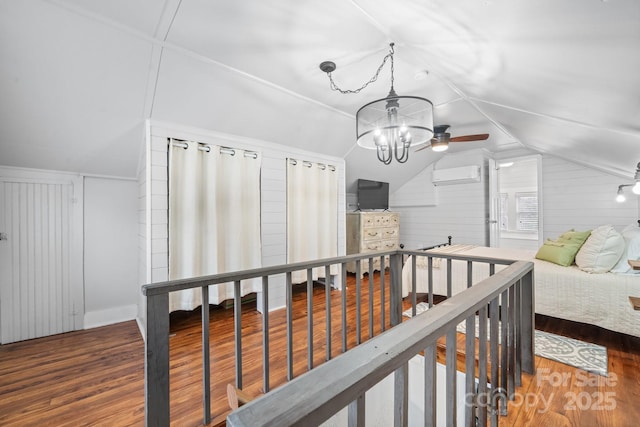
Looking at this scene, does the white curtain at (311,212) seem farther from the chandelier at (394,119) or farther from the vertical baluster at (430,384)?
the vertical baluster at (430,384)

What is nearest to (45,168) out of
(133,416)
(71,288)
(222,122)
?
(71,288)

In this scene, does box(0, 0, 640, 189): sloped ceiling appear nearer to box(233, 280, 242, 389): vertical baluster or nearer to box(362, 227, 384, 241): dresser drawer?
box(233, 280, 242, 389): vertical baluster

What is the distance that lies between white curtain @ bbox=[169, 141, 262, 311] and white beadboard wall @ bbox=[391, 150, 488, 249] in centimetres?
381

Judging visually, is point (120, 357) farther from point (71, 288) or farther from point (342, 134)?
point (342, 134)

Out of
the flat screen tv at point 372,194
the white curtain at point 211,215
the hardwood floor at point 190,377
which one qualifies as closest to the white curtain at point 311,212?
the white curtain at point 211,215

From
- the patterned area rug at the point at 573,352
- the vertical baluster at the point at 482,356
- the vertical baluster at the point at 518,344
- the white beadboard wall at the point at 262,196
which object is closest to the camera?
the vertical baluster at the point at 482,356

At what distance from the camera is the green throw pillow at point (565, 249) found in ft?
8.80

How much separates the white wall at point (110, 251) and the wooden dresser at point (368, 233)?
10.4 feet

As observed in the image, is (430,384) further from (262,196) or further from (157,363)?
(262,196)

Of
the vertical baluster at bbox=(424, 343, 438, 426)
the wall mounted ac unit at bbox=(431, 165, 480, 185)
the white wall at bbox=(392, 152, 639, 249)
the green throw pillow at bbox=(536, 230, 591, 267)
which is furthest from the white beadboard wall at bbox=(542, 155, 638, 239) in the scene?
the vertical baluster at bbox=(424, 343, 438, 426)

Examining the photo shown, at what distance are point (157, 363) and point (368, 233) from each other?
3.80 meters

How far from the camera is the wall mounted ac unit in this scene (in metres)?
4.82


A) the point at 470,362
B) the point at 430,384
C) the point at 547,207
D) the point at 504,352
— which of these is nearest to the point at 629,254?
the point at 504,352

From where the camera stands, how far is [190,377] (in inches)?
78.3
